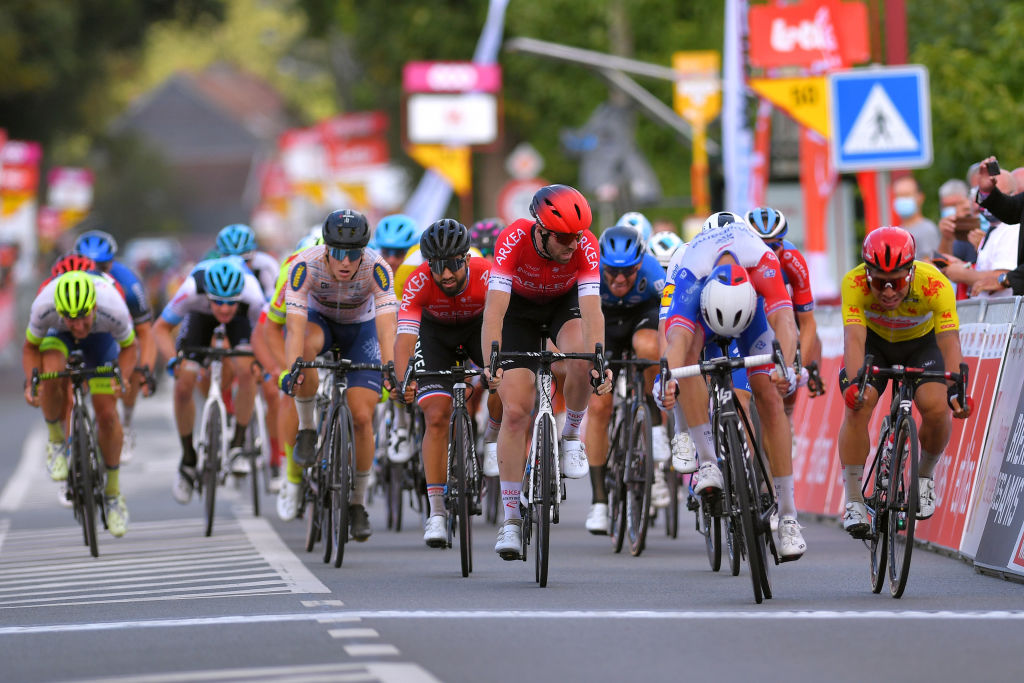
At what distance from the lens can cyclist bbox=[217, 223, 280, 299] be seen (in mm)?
18281

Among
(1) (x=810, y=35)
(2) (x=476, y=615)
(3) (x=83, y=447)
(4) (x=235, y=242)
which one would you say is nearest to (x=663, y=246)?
(4) (x=235, y=242)

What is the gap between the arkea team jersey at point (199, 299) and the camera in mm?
A: 17047

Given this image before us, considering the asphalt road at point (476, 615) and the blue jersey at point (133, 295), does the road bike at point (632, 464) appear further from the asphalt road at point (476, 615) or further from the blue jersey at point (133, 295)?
the blue jersey at point (133, 295)

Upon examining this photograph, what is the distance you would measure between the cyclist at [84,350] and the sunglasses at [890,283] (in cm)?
563

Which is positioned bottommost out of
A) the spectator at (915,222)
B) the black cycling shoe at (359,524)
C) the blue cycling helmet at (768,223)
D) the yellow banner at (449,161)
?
the black cycling shoe at (359,524)

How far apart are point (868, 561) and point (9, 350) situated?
4313cm

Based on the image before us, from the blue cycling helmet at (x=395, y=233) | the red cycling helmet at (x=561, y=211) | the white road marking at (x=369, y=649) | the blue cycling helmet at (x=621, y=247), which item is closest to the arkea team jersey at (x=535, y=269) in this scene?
the red cycling helmet at (x=561, y=211)

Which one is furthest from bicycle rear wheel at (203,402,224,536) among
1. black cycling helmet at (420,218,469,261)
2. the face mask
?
the face mask

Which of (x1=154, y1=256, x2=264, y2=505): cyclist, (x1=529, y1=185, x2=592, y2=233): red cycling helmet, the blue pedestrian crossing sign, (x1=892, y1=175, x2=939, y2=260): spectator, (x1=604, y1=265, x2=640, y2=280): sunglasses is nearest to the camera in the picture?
(x1=529, y1=185, x2=592, y2=233): red cycling helmet

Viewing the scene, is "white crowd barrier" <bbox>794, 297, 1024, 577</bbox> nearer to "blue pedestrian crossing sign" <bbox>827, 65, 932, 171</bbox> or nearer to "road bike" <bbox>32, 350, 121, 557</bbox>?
"blue pedestrian crossing sign" <bbox>827, 65, 932, 171</bbox>

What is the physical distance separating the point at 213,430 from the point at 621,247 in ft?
13.0

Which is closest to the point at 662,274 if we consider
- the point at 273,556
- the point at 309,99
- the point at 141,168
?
the point at 273,556

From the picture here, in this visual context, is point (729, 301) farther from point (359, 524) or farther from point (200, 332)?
point (200, 332)

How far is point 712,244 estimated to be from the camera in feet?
37.8
